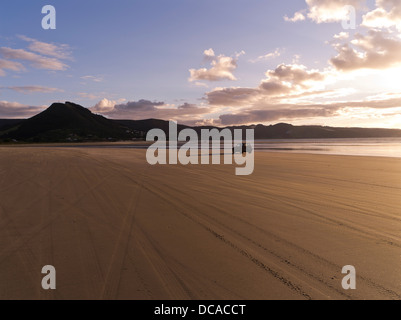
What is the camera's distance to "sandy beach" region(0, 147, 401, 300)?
3.67 meters

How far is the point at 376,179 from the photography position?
41.1ft

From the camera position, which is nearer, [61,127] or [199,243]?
[199,243]

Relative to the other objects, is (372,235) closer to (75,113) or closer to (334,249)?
(334,249)

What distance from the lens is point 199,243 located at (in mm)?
5152

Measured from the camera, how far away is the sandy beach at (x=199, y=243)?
3670 mm

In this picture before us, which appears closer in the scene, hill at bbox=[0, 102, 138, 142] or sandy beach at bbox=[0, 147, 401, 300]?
sandy beach at bbox=[0, 147, 401, 300]

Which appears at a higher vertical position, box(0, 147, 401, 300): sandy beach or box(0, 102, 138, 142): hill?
box(0, 102, 138, 142): hill

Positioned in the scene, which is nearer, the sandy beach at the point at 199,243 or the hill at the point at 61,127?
the sandy beach at the point at 199,243

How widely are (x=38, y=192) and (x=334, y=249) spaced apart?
879 cm

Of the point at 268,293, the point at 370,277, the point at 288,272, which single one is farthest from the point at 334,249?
the point at 268,293

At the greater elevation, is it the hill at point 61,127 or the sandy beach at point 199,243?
the hill at point 61,127

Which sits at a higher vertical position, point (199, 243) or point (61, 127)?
point (61, 127)
